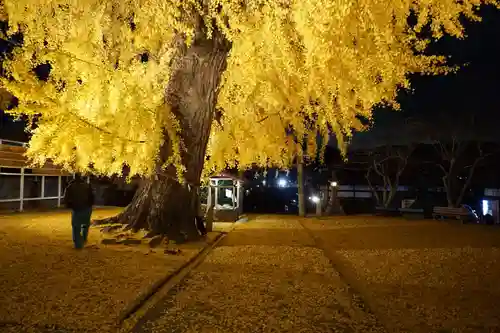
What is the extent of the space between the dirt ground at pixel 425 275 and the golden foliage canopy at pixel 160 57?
16.7 feet

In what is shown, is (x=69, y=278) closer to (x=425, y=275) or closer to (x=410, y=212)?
(x=425, y=275)

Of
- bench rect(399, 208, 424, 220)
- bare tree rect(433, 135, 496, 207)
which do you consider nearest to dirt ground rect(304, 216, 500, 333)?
bench rect(399, 208, 424, 220)

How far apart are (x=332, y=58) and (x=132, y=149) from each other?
21.8 feet

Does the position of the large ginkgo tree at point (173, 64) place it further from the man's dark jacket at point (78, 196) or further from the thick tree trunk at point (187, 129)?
the man's dark jacket at point (78, 196)

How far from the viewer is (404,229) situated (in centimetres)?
1532

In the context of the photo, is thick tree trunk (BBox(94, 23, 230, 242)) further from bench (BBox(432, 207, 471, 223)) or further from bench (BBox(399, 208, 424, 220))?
bench (BBox(399, 208, 424, 220))

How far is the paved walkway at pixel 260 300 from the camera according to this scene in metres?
4.88

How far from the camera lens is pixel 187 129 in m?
12.6

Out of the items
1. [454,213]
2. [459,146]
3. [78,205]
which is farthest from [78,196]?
[459,146]

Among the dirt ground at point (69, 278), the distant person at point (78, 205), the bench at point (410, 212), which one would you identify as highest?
the distant person at point (78, 205)

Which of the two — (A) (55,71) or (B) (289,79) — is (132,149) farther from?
(B) (289,79)

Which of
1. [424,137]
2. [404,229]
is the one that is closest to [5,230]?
[404,229]

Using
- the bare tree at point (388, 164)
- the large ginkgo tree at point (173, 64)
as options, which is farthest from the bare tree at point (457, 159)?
the large ginkgo tree at point (173, 64)

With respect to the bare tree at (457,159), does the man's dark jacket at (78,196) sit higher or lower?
lower
